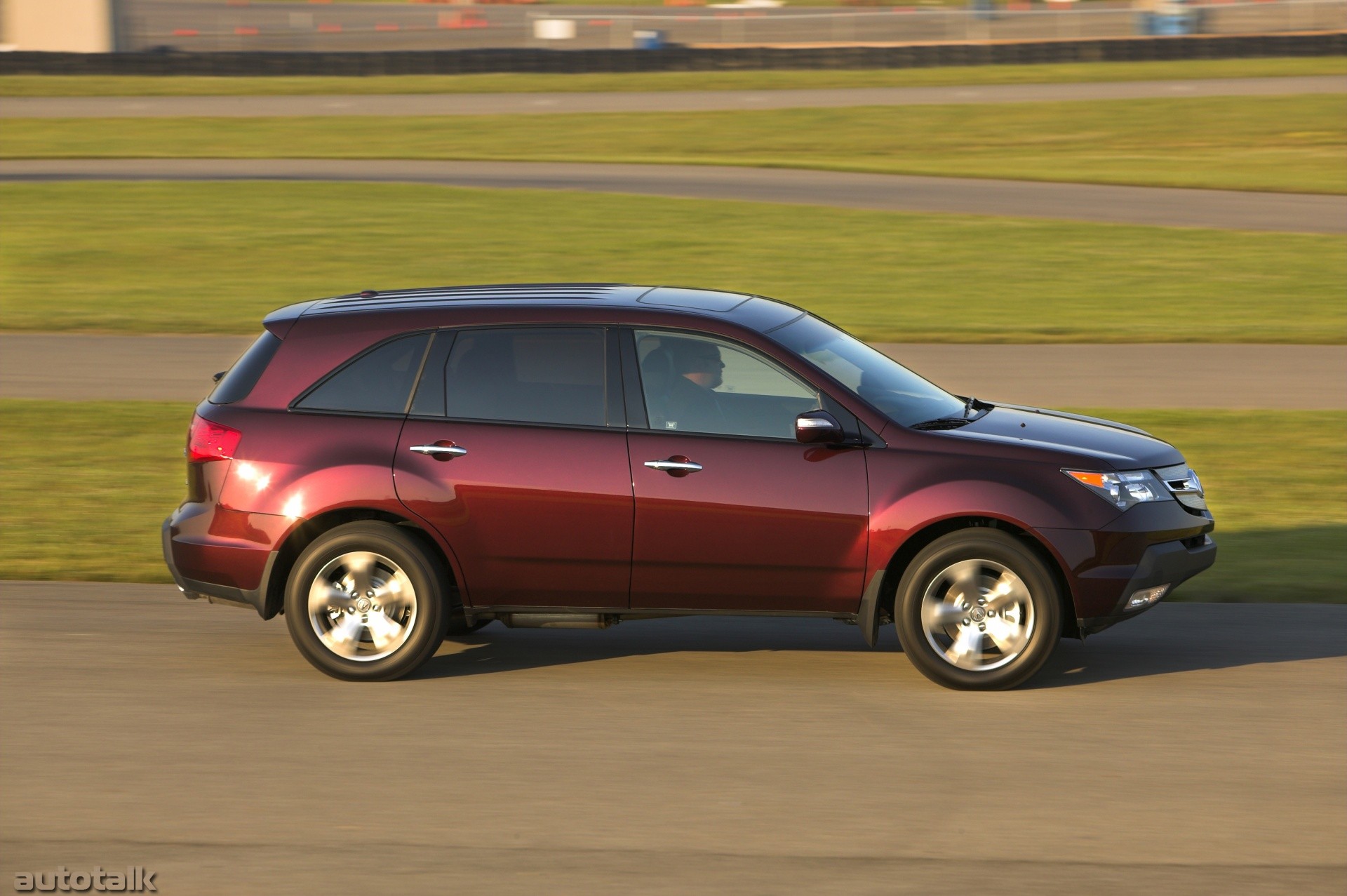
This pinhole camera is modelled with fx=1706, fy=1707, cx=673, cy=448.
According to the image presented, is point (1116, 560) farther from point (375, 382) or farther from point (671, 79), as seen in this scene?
point (671, 79)

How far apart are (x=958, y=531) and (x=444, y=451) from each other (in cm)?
224

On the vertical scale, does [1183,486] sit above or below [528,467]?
below

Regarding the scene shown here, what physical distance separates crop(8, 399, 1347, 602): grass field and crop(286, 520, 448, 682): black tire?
244 cm

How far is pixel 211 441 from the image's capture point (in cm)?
767

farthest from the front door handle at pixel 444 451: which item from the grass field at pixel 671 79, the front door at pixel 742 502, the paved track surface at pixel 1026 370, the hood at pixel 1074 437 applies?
the grass field at pixel 671 79

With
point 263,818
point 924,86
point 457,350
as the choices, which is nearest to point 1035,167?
point 924,86

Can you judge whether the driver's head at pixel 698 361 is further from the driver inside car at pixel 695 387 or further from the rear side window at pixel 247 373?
the rear side window at pixel 247 373

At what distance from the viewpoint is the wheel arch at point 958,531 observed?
7277 mm

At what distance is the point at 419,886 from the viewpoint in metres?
5.27

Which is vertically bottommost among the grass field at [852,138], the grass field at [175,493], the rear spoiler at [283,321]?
the grass field at [175,493]

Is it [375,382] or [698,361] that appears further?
[375,382]

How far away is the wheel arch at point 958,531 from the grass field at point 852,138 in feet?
80.3

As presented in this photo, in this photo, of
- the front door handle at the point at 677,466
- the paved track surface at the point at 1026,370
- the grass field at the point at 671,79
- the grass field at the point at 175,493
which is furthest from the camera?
the grass field at the point at 671,79

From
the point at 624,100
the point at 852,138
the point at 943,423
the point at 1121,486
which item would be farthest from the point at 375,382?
the point at 624,100
